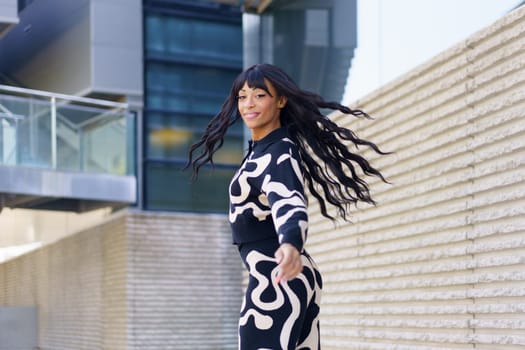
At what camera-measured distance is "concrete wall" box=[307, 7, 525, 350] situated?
13.3 feet

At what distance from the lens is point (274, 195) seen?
215 cm

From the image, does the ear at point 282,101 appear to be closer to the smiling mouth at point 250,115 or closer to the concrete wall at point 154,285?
the smiling mouth at point 250,115

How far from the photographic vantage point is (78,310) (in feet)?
44.4

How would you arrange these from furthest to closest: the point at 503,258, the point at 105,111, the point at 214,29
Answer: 1. the point at 214,29
2. the point at 105,111
3. the point at 503,258

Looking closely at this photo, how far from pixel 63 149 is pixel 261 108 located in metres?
8.82

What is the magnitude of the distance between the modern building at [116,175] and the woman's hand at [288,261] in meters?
8.92

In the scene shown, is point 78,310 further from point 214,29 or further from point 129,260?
point 214,29

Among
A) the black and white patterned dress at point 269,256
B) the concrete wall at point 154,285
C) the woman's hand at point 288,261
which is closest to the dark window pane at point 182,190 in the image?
the concrete wall at point 154,285

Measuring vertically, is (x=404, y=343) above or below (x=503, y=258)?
below

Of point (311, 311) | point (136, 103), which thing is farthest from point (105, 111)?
point (311, 311)

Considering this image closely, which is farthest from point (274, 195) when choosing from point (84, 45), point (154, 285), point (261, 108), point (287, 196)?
point (84, 45)

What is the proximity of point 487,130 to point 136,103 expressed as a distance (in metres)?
10.2

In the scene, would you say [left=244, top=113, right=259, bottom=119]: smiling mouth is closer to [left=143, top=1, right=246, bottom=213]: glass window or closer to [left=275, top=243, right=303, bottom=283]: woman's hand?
[left=275, top=243, right=303, bottom=283]: woman's hand

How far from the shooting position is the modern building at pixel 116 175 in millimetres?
10945
